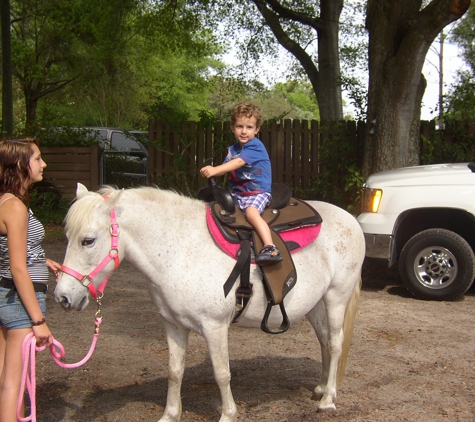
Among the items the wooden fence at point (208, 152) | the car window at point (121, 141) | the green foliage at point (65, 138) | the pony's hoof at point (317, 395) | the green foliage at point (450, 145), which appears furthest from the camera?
the car window at point (121, 141)

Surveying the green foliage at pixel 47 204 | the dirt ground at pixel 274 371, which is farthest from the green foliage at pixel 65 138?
the dirt ground at pixel 274 371

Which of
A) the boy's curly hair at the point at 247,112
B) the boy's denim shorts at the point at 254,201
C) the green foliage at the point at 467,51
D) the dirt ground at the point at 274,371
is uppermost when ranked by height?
the green foliage at the point at 467,51

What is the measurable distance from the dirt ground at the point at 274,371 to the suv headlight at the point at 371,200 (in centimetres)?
135

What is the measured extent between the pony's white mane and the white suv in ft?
14.4

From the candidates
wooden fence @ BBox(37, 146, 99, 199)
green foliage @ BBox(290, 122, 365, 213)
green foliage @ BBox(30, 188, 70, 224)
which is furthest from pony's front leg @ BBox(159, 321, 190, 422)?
wooden fence @ BBox(37, 146, 99, 199)

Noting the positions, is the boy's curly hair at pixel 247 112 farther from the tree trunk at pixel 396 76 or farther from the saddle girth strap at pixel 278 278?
the tree trunk at pixel 396 76

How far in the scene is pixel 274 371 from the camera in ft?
15.6

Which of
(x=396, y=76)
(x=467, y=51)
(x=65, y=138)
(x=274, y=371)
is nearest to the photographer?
(x=274, y=371)

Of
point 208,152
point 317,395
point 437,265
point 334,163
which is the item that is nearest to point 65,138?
point 208,152

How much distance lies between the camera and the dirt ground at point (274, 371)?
12.9 ft

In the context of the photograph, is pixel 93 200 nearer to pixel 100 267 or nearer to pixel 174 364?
pixel 100 267

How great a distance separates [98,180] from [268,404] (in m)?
10.1

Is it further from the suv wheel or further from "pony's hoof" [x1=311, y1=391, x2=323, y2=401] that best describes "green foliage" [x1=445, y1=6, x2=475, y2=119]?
"pony's hoof" [x1=311, y1=391, x2=323, y2=401]

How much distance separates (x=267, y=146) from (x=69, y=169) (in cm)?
471
